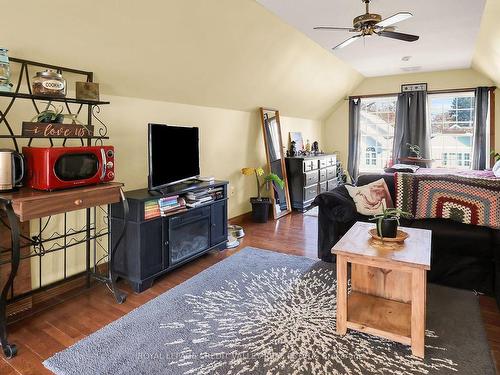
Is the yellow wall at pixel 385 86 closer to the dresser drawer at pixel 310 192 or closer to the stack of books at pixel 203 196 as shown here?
the dresser drawer at pixel 310 192

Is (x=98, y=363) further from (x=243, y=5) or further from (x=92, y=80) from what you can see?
(x=243, y=5)

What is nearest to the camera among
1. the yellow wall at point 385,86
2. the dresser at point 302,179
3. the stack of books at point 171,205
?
the stack of books at point 171,205

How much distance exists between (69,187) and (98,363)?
108 cm

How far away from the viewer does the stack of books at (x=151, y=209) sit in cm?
279

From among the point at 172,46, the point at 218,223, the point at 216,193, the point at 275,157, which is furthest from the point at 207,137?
the point at 275,157

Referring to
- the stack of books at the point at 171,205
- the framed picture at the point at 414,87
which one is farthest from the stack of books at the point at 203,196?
the framed picture at the point at 414,87

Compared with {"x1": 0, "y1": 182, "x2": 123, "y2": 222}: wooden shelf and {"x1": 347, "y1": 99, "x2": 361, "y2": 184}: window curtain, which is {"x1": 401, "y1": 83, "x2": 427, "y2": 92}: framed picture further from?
{"x1": 0, "y1": 182, "x2": 123, "y2": 222}: wooden shelf

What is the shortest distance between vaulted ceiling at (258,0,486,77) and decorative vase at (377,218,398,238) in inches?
85.6

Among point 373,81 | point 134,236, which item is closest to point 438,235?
point 134,236

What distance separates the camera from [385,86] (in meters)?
6.98

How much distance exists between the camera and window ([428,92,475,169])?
646cm

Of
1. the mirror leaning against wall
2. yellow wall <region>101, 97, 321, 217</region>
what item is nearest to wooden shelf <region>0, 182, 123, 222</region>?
yellow wall <region>101, 97, 321, 217</region>

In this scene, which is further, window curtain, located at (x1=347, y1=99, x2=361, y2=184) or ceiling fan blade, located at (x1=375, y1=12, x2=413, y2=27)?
window curtain, located at (x1=347, y1=99, x2=361, y2=184)

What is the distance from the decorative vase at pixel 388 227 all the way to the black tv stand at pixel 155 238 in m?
1.75
